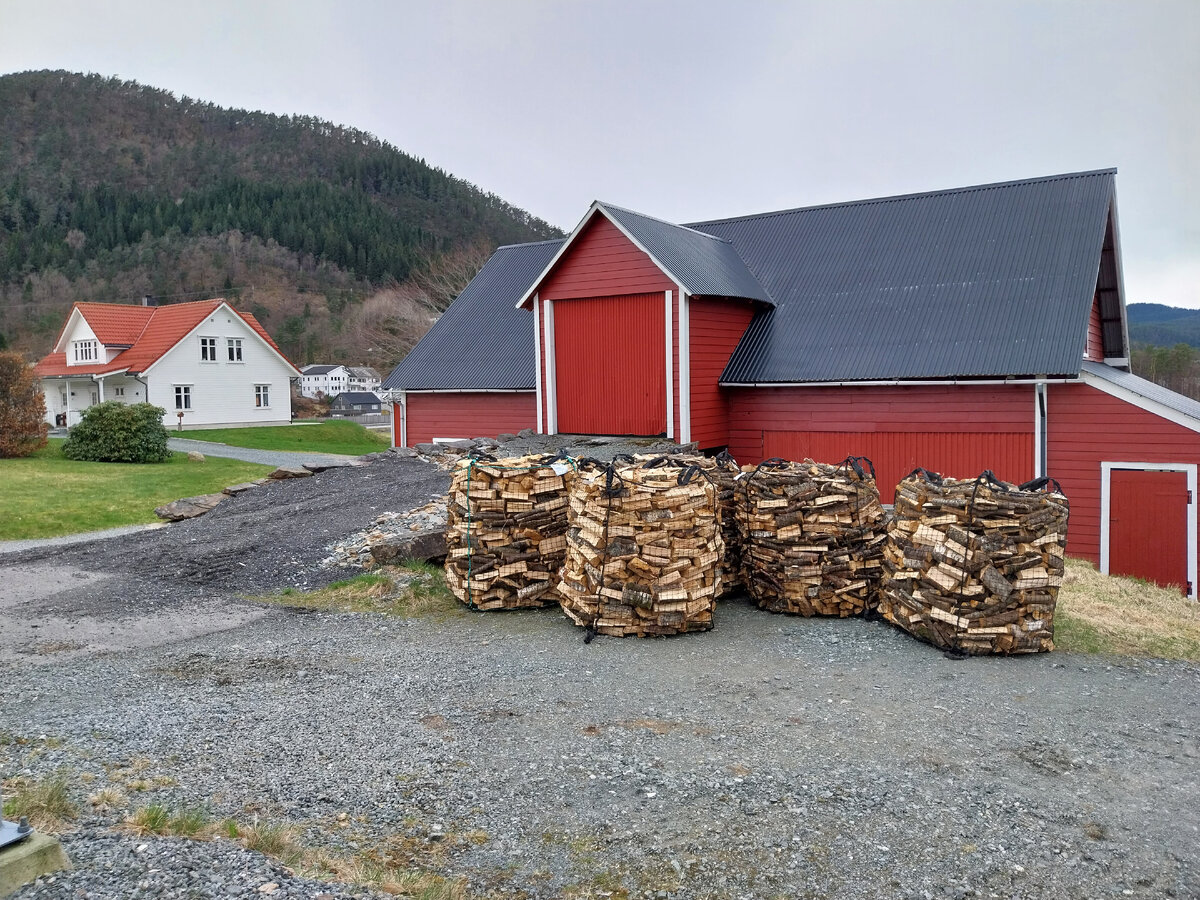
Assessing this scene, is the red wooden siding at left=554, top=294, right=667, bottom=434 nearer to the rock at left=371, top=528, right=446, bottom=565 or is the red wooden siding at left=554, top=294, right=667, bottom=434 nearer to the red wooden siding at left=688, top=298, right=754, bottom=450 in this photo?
the red wooden siding at left=688, top=298, right=754, bottom=450

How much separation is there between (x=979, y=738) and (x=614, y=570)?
3.88 metres

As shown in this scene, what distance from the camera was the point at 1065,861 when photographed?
4.97 m

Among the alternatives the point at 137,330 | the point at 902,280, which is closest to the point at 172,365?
the point at 137,330

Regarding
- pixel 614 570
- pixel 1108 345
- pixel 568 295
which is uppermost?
pixel 568 295

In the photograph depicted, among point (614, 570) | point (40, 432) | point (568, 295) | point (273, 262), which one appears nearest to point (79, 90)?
point (273, 262)

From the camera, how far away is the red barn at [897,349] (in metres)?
15.9

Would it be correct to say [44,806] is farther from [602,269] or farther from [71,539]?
[602,269]

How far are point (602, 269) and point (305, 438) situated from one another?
29.9 metres

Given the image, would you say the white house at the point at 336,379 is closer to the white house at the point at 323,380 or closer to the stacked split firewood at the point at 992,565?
the white house at the point at 323,380

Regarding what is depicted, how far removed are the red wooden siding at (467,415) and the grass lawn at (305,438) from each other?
45.2 ft

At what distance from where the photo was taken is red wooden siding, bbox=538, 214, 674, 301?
61.7 feet

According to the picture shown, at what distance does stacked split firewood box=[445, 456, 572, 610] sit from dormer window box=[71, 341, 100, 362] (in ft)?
153

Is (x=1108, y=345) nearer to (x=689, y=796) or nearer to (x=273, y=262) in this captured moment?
(x=689, y=796)

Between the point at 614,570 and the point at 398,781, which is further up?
the point at 614,570
